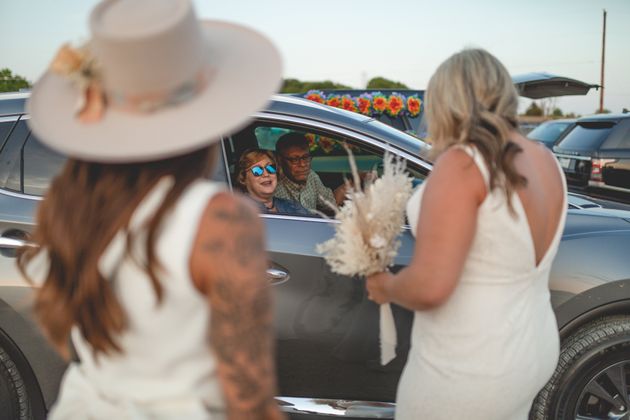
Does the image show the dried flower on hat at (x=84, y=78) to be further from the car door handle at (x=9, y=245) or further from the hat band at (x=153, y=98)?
the car door handle at (x=9, y=245)

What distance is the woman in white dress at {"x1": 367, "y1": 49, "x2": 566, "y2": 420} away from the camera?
1425 mm

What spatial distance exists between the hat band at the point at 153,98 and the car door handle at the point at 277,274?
133 centimetres

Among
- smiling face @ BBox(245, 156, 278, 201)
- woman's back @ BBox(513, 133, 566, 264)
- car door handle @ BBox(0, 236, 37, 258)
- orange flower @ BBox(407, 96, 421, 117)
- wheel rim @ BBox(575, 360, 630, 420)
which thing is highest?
orange flower @ BBox(407, 96, 421, 117)

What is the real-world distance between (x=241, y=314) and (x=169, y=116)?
40cm

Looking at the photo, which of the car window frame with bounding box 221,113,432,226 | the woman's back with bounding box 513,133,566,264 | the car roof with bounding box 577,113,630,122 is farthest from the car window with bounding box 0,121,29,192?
the car roof with bounding box 577,113,630,122

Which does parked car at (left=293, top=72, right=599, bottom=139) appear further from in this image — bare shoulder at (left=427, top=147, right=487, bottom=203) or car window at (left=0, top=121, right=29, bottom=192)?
bare shoulder at (left=427, top=147, right=487, bottom=203)

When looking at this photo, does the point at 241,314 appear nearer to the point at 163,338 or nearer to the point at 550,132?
the point at 163,338

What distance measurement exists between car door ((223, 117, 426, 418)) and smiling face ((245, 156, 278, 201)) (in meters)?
0.74

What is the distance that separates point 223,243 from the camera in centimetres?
99

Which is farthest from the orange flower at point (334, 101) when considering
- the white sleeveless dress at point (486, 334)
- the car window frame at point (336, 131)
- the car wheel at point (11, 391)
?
the white sleeveless dress at point (486, 334)

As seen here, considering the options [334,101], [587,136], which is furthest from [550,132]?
[334,101]

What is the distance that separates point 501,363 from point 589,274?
1068 mm

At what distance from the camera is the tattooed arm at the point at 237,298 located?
0.99 metres

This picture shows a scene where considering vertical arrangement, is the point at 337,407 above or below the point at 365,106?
below
